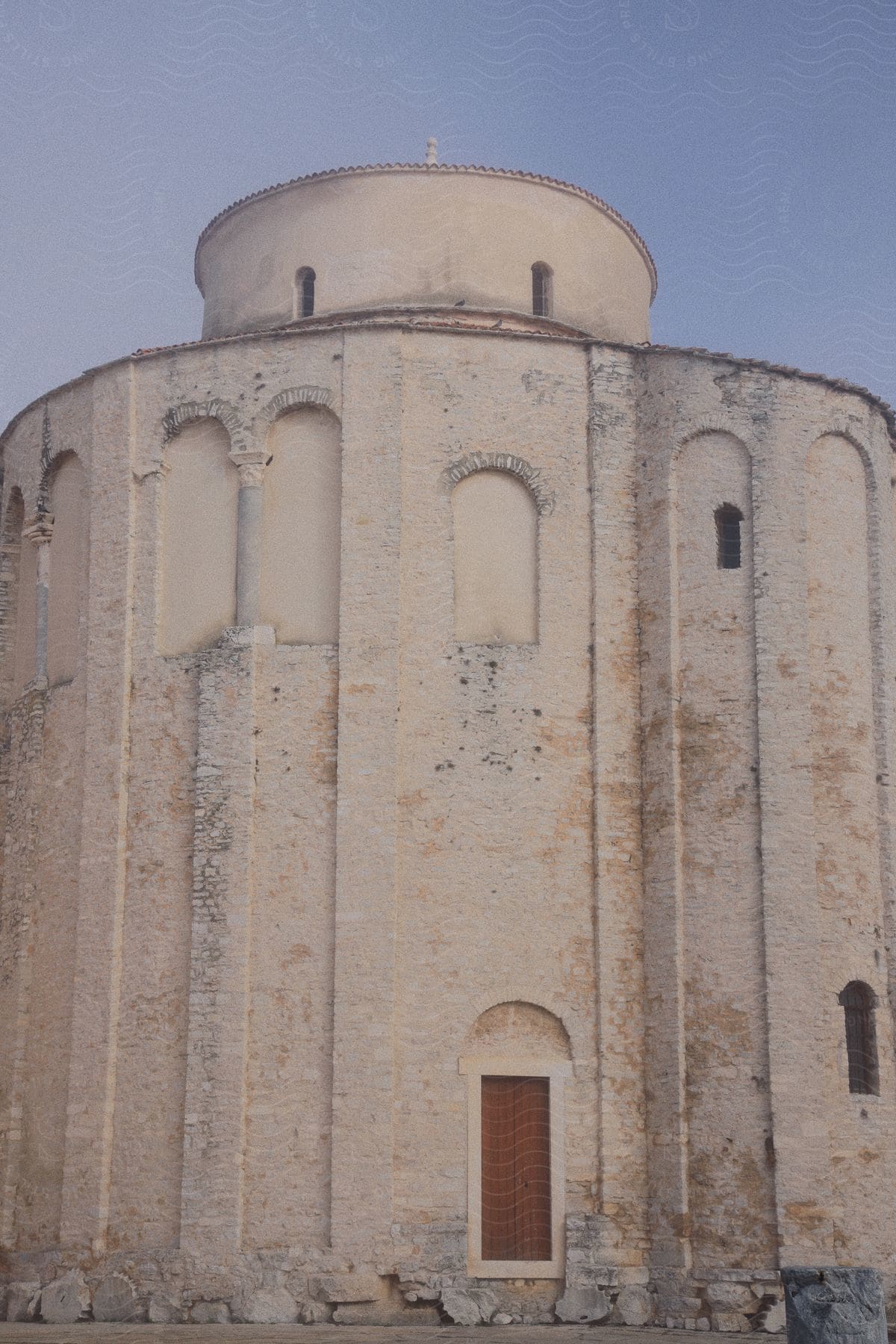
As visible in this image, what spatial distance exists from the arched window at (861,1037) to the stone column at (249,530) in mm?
8127

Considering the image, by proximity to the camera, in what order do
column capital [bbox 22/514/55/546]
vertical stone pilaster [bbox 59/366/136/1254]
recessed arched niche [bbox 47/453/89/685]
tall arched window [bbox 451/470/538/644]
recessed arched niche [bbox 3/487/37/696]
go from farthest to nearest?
recessed arched niche [bbox 3/487/37/696]
column capital [bbox 22/514/55/546]
recessed arched niche [bbox 47/453/89/685]
tall arched window [bbox 451/470/538/644]
vertical stone pilaster [bbox 59/366/136/1254]

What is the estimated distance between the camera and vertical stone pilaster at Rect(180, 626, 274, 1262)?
19.8m

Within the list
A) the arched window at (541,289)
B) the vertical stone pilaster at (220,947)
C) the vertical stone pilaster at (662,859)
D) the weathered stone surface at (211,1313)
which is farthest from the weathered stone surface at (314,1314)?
the arched window at (541,289)

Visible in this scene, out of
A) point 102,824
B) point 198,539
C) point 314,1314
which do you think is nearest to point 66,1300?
point 314,1314

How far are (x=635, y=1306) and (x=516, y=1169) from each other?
1886 mm

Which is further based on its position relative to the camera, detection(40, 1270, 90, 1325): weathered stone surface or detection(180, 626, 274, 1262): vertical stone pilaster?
detection(40, 1270, 90, 1325): weathered stone surface

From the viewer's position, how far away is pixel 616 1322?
1936 cm

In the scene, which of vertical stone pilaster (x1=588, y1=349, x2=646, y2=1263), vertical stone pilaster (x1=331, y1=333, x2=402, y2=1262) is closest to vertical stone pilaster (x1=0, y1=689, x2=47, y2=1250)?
vertical stone pilaster (x1=331, y1=333, x2=402, y2=1262)

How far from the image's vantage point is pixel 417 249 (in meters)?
24.8

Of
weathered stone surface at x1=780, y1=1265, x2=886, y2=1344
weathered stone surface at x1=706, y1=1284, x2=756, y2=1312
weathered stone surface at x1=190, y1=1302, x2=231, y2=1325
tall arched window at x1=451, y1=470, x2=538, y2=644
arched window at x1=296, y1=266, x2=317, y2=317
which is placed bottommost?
weathered stone surface at x1=190, y1=1302, x2=231, y2=1325

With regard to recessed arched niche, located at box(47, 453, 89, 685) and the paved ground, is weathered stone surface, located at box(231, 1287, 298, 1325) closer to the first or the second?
the paved ground

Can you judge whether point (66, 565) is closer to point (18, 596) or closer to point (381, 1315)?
point (18, 596)

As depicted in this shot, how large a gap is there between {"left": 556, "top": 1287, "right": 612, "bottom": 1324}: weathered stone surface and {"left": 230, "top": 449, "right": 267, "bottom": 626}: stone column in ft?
27.4

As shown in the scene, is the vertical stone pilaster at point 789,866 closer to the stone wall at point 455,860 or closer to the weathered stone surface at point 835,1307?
the stone wall at point 455,860
